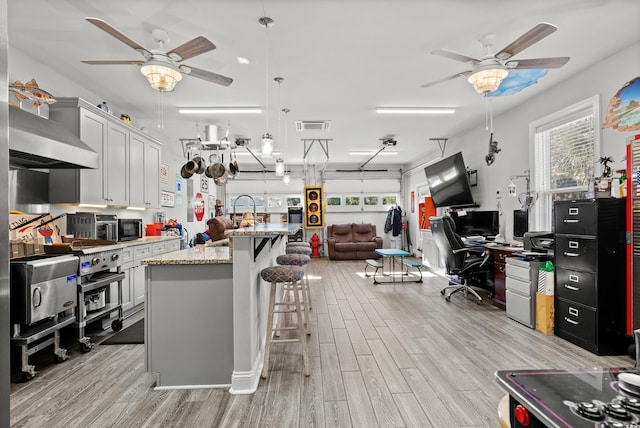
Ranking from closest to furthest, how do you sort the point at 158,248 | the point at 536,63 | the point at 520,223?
the point at 536,63 → the point at 158,248 → the point at 520,223

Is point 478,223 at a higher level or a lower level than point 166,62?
lower

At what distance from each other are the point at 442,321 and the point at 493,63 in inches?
107

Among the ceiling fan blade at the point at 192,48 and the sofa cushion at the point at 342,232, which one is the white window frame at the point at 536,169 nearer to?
the ceiling fan blade at the point at 192,48

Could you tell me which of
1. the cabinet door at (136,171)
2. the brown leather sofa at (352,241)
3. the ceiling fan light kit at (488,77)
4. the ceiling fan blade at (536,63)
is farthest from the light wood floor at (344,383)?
the brown leather sofa at (352,241)

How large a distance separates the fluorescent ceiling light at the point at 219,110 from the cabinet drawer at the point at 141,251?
207 centimetres

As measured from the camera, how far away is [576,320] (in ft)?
9.92

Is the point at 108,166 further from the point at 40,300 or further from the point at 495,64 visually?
the point at 495,64

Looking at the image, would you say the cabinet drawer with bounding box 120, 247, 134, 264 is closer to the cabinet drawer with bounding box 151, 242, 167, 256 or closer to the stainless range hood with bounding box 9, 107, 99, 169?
the cabinet drawer with bounding box 151, 242, 167, 256

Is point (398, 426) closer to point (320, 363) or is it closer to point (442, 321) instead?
point (320, 363)

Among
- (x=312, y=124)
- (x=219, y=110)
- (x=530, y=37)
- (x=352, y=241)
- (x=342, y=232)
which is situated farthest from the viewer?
(x=342, y=232)

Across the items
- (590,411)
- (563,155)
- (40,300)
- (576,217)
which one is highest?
(563,155)

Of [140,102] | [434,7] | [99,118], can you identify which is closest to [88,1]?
[99,118]

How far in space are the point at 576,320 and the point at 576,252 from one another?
0.64m

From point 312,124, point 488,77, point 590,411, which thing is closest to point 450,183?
point 312,124
